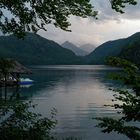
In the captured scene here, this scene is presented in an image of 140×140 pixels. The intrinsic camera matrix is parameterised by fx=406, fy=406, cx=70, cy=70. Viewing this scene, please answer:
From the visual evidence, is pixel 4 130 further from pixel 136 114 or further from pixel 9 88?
pixel 9 88

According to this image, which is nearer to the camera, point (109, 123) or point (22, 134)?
point (109, 123)

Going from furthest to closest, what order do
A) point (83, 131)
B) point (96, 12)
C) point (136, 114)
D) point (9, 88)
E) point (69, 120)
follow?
point (9, 88) < point (69, 120) < point (83, 131) < point (96, 12) < point (136, 114)

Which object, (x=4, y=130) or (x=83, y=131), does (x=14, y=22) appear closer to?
(x=4, y=130)

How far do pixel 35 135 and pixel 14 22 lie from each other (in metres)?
4.06

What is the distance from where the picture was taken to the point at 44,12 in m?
12.6

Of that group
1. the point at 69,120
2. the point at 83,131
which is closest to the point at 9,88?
the point at 69,120

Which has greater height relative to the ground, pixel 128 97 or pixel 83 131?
pixel 128 97

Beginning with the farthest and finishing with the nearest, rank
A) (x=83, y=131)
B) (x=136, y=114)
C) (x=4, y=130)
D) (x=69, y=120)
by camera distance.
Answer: (x=69, y=120) → (x=83, y=131) → (x=4, y=130) → (x=136, y=114)

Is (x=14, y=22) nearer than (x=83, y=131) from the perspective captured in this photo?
Yes

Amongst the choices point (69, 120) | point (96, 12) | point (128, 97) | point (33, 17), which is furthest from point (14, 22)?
point (69, 120)

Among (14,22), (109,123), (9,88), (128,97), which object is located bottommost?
(9,88)

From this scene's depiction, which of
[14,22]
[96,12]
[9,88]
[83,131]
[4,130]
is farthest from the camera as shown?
[9,88]

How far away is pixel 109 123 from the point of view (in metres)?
9.34

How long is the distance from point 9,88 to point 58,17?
8573 cm
